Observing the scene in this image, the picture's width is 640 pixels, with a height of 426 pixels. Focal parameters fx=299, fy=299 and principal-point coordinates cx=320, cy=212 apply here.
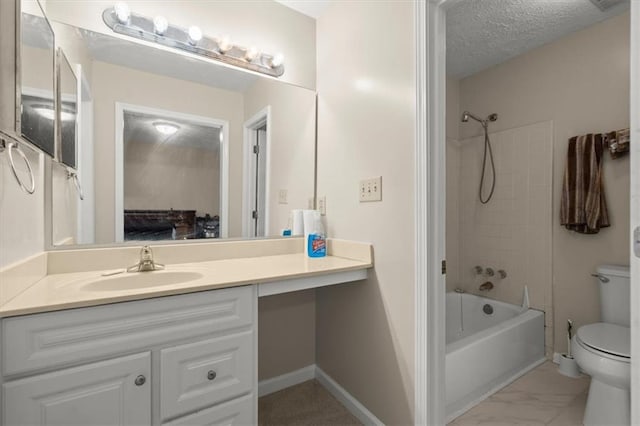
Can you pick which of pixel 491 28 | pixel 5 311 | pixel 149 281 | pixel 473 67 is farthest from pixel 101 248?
pixel 473 67

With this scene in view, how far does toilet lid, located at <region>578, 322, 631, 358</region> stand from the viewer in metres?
1.44

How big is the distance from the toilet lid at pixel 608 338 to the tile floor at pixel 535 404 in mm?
427

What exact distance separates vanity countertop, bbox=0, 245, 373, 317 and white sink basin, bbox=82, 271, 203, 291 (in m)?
0.01

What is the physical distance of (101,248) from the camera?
1349 millimetres

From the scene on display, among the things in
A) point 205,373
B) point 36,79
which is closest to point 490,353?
point 205,373

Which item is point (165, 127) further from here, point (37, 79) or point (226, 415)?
point (226, 415)

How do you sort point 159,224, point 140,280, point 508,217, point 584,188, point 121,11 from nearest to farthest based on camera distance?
1. point 140,280
2. point 121,11
3. point 159,224
4. point 584,188
5. point 508,217

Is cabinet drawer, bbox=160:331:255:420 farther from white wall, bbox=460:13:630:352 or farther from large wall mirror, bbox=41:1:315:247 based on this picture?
white wall, bbox=460:13:630:352

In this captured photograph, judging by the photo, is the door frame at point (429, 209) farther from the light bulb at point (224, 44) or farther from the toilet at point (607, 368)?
the light bulb at point (224, 44)

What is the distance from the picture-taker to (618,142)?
6.01 ft

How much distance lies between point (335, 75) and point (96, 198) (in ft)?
4.65

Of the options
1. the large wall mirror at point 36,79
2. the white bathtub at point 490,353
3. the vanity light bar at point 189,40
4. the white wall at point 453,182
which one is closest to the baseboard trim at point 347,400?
the white bathtub at point 490,353

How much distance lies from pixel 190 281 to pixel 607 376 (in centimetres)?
194

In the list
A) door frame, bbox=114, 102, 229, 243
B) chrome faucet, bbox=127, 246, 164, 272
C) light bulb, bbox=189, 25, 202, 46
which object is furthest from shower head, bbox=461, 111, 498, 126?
chrome faucet, bbox=127, 246, 164, 272
